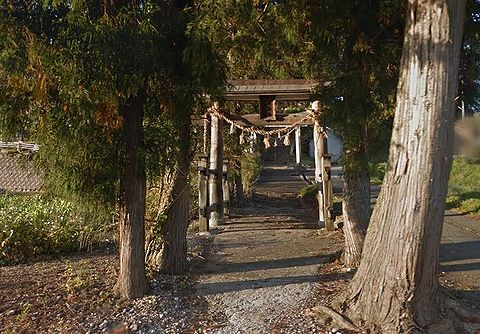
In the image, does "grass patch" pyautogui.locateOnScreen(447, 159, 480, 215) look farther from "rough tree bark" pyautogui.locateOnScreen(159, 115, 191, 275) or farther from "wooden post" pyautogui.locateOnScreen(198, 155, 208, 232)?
"rough tree bark" pyautogui.locateOnScreen(159, 115, 191, 275)

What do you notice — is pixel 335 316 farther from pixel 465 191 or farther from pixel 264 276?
pixel 465 191

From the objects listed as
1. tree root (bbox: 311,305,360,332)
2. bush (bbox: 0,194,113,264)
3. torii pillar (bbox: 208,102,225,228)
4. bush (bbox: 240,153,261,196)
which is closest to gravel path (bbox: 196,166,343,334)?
tree root (bbox: 311,305,360,332)

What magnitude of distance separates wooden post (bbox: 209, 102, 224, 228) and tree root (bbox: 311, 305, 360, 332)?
242 inches

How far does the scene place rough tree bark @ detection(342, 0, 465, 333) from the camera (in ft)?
14.2

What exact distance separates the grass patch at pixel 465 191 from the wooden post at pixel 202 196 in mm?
5948

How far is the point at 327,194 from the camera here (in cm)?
1055

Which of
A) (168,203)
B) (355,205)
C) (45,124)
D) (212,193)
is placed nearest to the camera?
(45,124)

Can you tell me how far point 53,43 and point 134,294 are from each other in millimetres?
2812

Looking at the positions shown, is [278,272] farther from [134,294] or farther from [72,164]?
[72,164]

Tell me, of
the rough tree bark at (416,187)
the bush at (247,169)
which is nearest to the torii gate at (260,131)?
the bush at (247,169)

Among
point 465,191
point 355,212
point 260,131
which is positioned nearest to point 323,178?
point 260,131

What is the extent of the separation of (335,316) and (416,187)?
1.55 metres

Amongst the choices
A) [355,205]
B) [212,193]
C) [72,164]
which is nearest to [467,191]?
[212,193]

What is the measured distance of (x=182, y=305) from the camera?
5.67 meters
